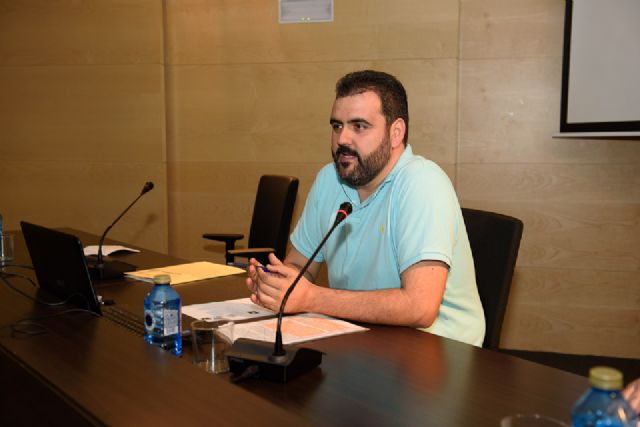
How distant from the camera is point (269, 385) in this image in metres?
1.26

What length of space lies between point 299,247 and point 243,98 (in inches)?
86.7

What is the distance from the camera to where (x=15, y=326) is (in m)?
1.56

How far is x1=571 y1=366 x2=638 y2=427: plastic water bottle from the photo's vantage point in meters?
0.74

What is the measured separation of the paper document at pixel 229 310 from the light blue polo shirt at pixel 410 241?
0.35 metres

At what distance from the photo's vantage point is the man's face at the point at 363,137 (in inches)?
80.6

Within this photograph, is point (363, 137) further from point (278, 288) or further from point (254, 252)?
point (254, 252)

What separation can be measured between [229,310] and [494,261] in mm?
719

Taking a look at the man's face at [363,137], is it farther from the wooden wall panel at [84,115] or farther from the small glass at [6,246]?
the wooden wall panel at [84,115]

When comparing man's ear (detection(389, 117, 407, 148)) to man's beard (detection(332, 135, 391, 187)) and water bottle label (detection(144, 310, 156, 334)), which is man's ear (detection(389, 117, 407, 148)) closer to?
man's beard (detection(332, 135, 391, 187))

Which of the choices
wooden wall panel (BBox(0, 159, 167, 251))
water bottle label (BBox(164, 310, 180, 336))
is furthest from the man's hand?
wooden wall panel (BBox(0, 159, 167, 251))

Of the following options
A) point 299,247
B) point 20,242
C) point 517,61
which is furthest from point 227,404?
point 517,61

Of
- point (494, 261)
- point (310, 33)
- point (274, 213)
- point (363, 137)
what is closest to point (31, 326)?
point (363, 137)

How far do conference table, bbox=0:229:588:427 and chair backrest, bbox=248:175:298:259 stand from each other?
1.57 meters

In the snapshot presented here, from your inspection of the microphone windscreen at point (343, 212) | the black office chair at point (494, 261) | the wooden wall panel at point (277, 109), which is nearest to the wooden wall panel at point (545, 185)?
the wooden wall panel at point (277, 109)
